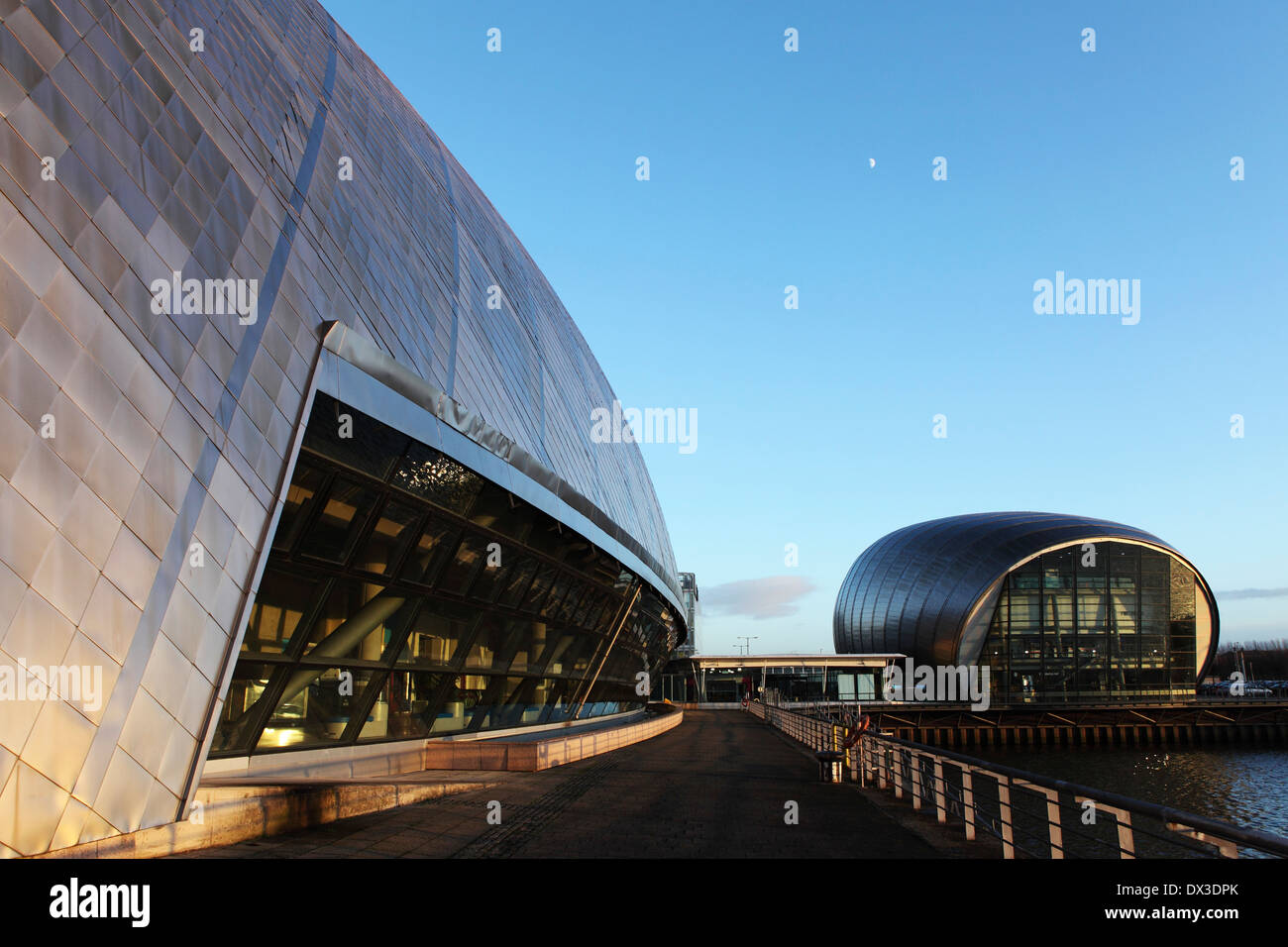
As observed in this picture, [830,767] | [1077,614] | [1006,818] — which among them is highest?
[1006,818]

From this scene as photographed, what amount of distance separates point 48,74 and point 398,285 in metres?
7.16

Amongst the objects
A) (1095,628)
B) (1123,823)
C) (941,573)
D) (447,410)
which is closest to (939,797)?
(1123,823)

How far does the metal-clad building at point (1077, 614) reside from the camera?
229 ft

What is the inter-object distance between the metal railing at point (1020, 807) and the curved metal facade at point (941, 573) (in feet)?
163

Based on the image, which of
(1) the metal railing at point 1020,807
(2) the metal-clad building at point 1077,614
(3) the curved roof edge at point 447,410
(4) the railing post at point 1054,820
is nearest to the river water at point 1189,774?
(1) the metal railing at point 1020,807

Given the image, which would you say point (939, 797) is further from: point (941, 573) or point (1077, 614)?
point (941, 573)

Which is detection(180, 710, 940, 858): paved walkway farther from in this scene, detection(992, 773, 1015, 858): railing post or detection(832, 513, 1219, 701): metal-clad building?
detection(832, 513, 1219, 701): metal-clad building

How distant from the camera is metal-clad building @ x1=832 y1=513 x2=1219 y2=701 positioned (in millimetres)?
69750

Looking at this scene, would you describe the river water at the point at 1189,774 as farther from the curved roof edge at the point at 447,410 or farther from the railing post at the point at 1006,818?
the railing post at the point at 1006,818

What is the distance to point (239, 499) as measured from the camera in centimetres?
892

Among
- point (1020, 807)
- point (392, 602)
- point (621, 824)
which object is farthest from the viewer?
point (392, 602)

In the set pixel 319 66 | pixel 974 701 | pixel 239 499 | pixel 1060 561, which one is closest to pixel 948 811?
pixel 239 499

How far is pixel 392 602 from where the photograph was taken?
13.3 m

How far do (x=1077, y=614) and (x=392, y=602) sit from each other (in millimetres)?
69804
